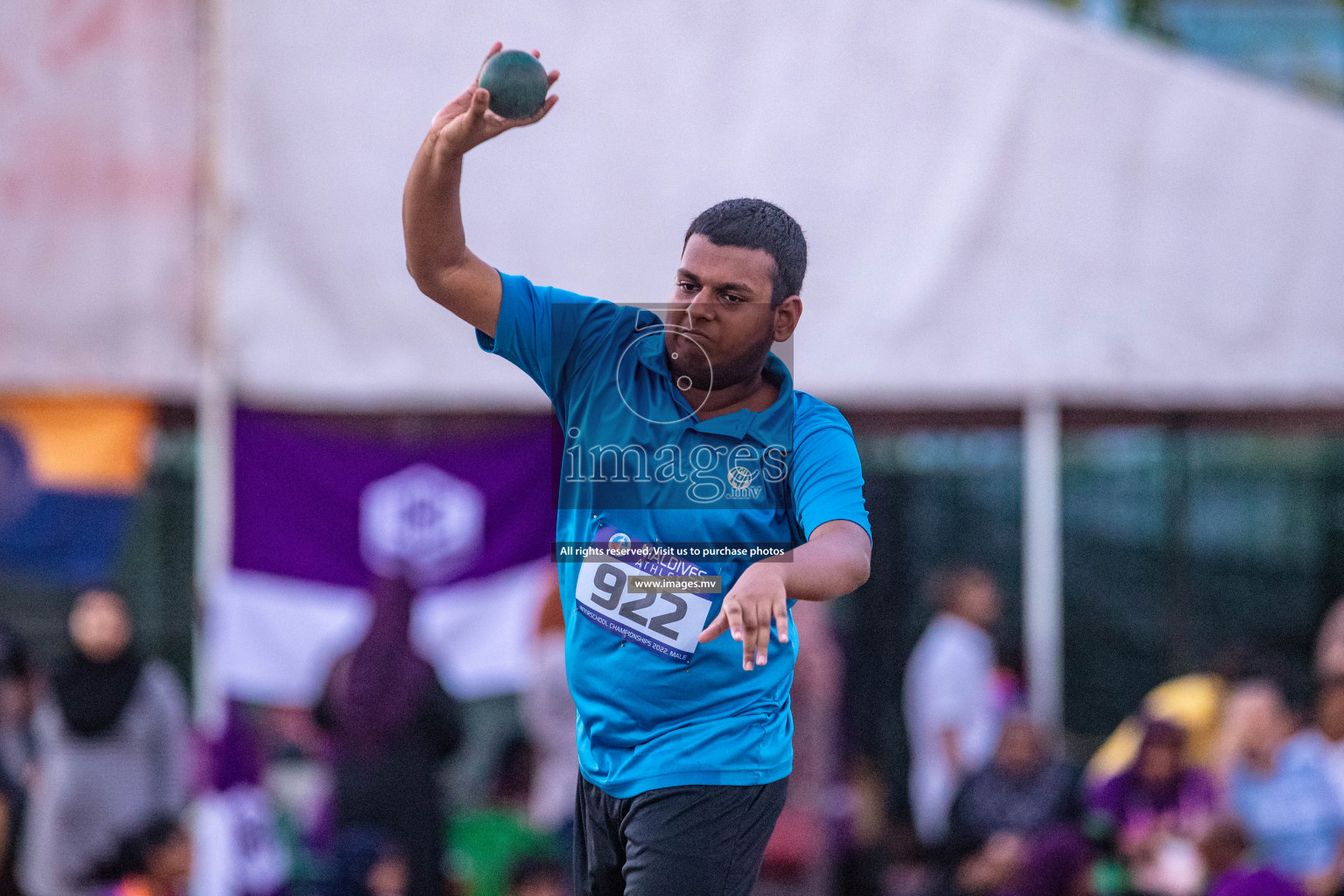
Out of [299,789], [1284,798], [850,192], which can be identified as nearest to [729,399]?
[1284,798]

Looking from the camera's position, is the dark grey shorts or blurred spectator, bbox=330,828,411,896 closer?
the dark grey shorts

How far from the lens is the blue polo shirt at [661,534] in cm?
245

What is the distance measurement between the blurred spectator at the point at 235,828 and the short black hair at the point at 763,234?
15.2 feet

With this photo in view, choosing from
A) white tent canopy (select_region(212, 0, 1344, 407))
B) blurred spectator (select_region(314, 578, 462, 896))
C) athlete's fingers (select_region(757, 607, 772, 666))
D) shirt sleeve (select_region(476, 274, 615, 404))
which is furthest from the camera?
white tent canopy (select_region(212, 0, 1344, 407))

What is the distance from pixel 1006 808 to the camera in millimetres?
6160

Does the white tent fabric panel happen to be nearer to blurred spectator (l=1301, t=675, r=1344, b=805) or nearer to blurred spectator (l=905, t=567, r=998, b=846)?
blurred spectator (l=905, t=567, r=998, b=846)

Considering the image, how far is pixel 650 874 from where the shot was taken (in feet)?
7.95

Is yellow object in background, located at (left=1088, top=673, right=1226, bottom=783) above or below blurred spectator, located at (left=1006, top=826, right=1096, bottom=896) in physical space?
above

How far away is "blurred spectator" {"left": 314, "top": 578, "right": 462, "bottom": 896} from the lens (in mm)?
5871

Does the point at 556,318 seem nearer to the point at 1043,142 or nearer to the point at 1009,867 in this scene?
the point at 1009,867

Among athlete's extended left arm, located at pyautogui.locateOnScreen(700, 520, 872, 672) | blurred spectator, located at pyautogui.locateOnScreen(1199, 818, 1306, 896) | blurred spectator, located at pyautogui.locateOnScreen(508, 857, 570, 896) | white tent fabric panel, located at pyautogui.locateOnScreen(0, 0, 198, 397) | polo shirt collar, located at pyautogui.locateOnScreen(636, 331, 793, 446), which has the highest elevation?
white tent fabric panel, located at pyautogui.locateOnScreen(0, 0, 198, 397)

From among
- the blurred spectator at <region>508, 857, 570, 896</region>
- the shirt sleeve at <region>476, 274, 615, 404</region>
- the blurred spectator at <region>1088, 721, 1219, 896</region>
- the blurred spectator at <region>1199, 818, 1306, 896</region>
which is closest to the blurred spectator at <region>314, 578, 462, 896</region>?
the blurred spectator at <region>508, 857, 570, 896</region>

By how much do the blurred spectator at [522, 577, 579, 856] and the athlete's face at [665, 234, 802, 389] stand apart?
403 centimetres

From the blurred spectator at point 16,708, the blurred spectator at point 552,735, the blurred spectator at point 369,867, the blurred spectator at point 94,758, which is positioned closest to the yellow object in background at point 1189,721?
the blurred spectator at point 552,735
